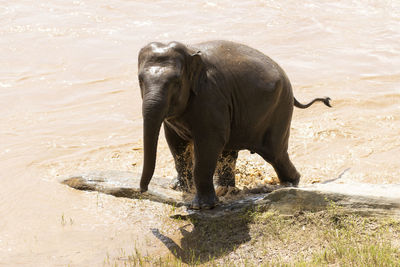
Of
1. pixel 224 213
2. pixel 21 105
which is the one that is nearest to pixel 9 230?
pixel 224 213

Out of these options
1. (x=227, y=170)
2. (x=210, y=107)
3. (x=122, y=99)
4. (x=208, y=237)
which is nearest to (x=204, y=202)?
(x=208, y=237)

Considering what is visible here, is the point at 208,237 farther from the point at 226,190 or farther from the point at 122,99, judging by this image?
the point at 122,99

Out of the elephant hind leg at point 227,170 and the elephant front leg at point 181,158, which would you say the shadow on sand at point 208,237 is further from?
the elephant hind leg at point 227,170

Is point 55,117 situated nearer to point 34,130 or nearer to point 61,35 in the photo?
point 34,130

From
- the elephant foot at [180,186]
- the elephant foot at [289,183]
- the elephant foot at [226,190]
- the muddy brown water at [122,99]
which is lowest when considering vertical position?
the muddy brown water at [122,99]

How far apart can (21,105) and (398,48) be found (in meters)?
9.73

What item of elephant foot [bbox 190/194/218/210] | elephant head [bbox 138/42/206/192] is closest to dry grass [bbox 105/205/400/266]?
elephant foot [bbox 190/194/218/210]

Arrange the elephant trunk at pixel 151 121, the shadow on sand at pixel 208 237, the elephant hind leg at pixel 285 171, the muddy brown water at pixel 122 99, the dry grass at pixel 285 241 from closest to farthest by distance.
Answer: the elephant trunk at pixel 151 121, the dry grass at pixel 285 241, the shadow on sand at pixel 208 237, the muddy brown water at pixel 122 99, the elephant hind leg at pixel 285 171

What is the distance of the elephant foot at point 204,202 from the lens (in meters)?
6.13

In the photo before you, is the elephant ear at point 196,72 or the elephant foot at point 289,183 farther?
the elephant foot at point 289,183

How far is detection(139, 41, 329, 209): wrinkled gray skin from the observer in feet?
17.1

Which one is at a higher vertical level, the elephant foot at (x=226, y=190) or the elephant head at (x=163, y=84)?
the elephant head at (x=163, y=84)

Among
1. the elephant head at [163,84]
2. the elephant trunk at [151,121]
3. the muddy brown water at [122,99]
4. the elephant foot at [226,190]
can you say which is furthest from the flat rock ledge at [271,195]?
the elephant trunk at [151,121]

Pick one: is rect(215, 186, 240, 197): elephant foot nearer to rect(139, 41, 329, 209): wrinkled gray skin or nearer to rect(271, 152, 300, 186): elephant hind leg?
rect(139, 41, 329, 209): wrinkled gray skin
